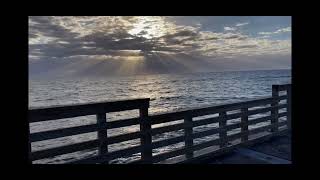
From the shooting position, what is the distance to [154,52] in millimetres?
121375

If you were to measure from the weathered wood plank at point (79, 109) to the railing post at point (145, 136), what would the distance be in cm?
13

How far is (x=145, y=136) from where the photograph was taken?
15.2 feet

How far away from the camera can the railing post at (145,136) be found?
4609mm

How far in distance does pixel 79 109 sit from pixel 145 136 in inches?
44.6

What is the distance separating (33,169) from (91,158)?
1535 mm

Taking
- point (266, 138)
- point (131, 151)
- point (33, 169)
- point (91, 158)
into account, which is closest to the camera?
point (33, 169)

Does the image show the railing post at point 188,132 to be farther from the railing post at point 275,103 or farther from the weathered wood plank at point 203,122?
the railing post at point 275,103

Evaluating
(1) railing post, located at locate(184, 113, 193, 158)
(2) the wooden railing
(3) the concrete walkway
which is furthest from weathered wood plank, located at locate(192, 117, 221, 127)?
(3) the concrete walkway

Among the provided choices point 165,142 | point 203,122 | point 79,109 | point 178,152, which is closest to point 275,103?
point 203,122

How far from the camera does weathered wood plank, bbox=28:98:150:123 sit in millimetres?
3615

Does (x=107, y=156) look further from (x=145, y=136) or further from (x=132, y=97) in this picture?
(x=132, y=97)
